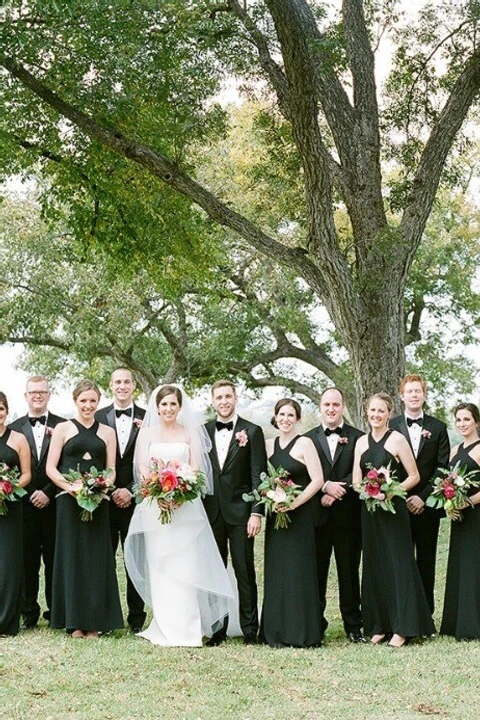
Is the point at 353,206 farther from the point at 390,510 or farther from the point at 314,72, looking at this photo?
the point at 390,510

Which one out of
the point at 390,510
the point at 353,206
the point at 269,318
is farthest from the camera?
the point at 269,318

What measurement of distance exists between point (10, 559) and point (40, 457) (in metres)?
1.09

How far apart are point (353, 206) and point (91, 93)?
416 cm

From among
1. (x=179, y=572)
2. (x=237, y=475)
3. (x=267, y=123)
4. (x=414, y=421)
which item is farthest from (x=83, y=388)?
(x=267, y=123)

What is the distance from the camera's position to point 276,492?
8641 mm

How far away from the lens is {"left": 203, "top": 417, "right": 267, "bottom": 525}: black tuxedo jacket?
898cm

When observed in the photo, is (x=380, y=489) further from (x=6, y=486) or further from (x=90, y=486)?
(x=6, y=486)

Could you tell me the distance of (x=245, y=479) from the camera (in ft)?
29.7

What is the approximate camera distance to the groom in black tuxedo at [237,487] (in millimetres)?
8953

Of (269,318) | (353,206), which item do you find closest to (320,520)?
(353,206)

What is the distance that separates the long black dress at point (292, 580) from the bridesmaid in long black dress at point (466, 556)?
119 cm

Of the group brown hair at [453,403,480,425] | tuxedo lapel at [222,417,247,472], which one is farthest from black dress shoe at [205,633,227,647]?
brown hair at [453,403,480,425]

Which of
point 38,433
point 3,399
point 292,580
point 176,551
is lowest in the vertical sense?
point 292,580

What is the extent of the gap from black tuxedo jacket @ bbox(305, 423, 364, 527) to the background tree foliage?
4.71 meters
